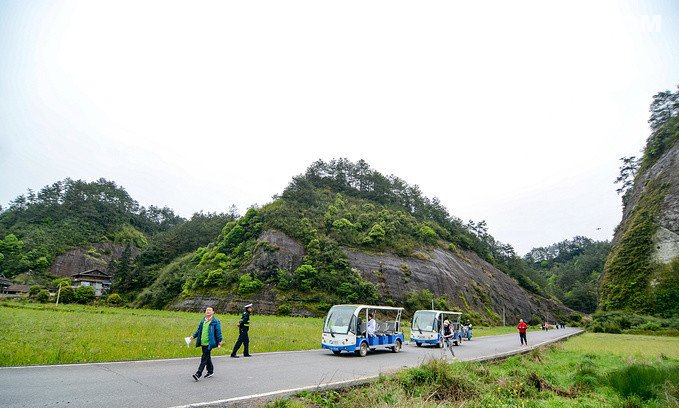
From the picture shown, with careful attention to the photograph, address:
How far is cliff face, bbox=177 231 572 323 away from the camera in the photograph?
4512 centimetres

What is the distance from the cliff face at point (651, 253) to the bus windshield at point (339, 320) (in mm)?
52100

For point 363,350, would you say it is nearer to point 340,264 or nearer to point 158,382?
point 158,382

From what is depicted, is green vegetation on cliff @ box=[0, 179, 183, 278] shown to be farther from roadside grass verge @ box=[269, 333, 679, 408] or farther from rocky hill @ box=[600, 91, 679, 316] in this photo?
rocky hill @ box=[600, 91, 679, 316]

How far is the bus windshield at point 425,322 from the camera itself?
23.8 m

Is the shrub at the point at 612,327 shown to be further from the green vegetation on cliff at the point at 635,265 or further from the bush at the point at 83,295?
the bush at the point at 83,295

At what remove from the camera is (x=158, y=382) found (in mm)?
8883

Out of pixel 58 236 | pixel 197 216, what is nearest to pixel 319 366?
pixel 197 216

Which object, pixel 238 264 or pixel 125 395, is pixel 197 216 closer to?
pixel 238 264

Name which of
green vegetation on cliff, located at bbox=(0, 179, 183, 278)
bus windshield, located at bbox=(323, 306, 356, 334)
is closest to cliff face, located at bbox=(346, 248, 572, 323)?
bus windshield, located at bbox=(323, 306, 356, 334)

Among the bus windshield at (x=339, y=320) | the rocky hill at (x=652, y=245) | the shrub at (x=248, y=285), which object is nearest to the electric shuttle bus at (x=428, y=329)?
the bus windshield at (x=339, y=320)

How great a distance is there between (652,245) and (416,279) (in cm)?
3521

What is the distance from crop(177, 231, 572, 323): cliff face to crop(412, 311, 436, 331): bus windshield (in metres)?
21.8

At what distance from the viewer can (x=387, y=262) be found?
5556 centimetres

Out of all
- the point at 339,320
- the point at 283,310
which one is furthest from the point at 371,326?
the point at 283,310
